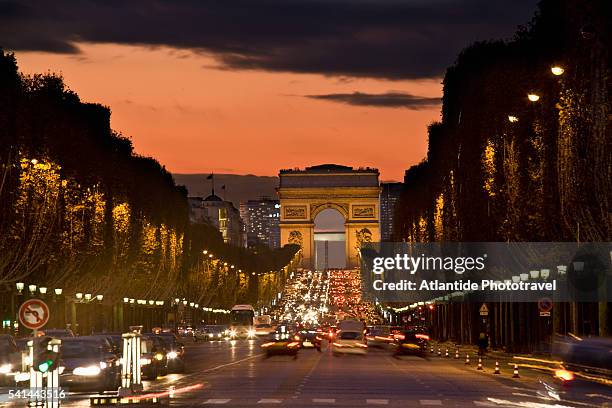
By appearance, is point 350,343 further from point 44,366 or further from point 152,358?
point 44,366

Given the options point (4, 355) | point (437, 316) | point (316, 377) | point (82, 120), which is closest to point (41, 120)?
point (82, 120)

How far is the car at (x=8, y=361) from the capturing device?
4228 centimetres

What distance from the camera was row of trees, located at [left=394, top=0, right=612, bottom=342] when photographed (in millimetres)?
57844

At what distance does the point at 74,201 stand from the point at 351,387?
137 feet

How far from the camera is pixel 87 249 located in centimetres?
9325

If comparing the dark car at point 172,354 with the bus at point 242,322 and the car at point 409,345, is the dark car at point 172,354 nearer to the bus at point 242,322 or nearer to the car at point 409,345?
the car at point 409,345

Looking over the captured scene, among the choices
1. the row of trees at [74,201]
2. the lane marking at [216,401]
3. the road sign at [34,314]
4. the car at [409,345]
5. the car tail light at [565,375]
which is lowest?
the lane marking at [216,401]

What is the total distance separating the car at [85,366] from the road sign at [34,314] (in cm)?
613

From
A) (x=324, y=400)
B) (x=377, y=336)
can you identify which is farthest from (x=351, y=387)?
(x=377, y=336)

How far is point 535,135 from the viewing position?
231 ft

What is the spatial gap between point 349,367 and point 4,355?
27027 mm

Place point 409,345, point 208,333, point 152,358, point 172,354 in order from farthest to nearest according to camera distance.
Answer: point 208,333, point 409,345, point 172,354, point 152,358

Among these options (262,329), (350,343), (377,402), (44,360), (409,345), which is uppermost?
(44,360)

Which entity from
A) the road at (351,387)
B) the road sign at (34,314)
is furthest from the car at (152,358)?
the road sign at (34,314)
